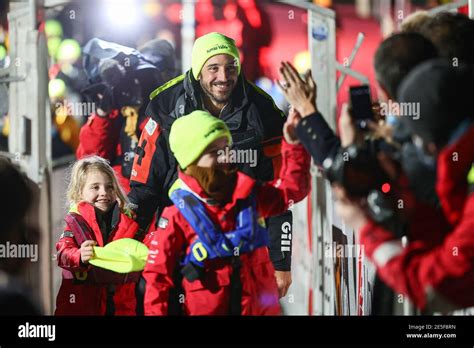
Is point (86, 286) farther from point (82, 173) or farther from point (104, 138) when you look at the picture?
point (104, 138)

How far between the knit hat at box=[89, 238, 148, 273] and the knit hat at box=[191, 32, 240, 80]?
773 mm

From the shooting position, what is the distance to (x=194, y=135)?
4035mm

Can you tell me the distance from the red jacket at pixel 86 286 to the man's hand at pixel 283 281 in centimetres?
62

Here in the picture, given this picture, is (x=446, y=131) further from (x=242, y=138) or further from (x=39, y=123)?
(x=39, y=123)

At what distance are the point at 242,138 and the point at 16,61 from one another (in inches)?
42.3

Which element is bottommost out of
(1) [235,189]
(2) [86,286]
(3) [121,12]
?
(2) [86,286]

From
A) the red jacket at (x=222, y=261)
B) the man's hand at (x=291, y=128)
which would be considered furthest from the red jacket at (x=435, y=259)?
the red jacket at (x=222, y=261)

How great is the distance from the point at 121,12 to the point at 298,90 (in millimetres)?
910

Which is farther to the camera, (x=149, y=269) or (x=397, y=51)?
(x=149, y=269)

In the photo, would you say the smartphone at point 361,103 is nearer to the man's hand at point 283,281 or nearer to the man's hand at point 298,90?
the man's hand at point 298,90

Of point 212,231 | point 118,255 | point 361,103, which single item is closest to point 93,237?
point 118,255

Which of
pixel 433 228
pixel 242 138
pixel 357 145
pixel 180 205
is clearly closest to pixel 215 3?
pixel 242 138

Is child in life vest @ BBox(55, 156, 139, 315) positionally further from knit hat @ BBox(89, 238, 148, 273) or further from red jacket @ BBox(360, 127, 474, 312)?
red jacket @ BBox(360, 127, 474, 312)

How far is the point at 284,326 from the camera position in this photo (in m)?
4.29
